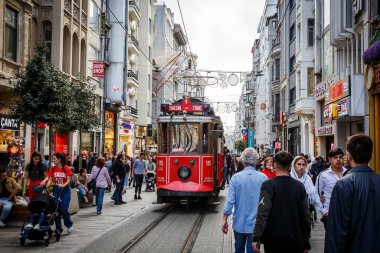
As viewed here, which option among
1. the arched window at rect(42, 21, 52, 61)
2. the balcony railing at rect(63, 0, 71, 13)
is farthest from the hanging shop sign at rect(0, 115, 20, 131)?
the balcony railing at rect(63, 0, 71, 13)

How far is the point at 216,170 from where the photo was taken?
16547mm

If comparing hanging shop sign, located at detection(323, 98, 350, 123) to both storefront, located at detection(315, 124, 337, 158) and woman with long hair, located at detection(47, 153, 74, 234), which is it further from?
woman with long hair, located at detection(47, 153, 74, 234)

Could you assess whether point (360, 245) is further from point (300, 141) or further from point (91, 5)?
point (300, 141)

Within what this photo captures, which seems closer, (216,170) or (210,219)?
(210,219)

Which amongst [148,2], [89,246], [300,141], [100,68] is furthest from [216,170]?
[148,2]

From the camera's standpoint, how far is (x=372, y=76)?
1736 centimetres

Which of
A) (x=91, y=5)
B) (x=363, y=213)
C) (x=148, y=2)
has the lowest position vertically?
(x=363, y=213)

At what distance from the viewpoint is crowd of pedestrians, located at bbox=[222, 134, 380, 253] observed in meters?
3.99

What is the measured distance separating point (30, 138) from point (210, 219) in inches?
494

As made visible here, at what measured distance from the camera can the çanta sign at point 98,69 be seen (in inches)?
1194

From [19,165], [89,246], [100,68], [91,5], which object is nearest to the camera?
[89,246]

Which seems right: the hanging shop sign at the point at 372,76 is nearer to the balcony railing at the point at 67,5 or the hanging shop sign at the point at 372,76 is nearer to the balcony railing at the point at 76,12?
the balcony railing at the point at 67,5

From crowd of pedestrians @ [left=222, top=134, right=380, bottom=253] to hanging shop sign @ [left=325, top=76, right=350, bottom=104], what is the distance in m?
13.8

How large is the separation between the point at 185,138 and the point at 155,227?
4296 mm
